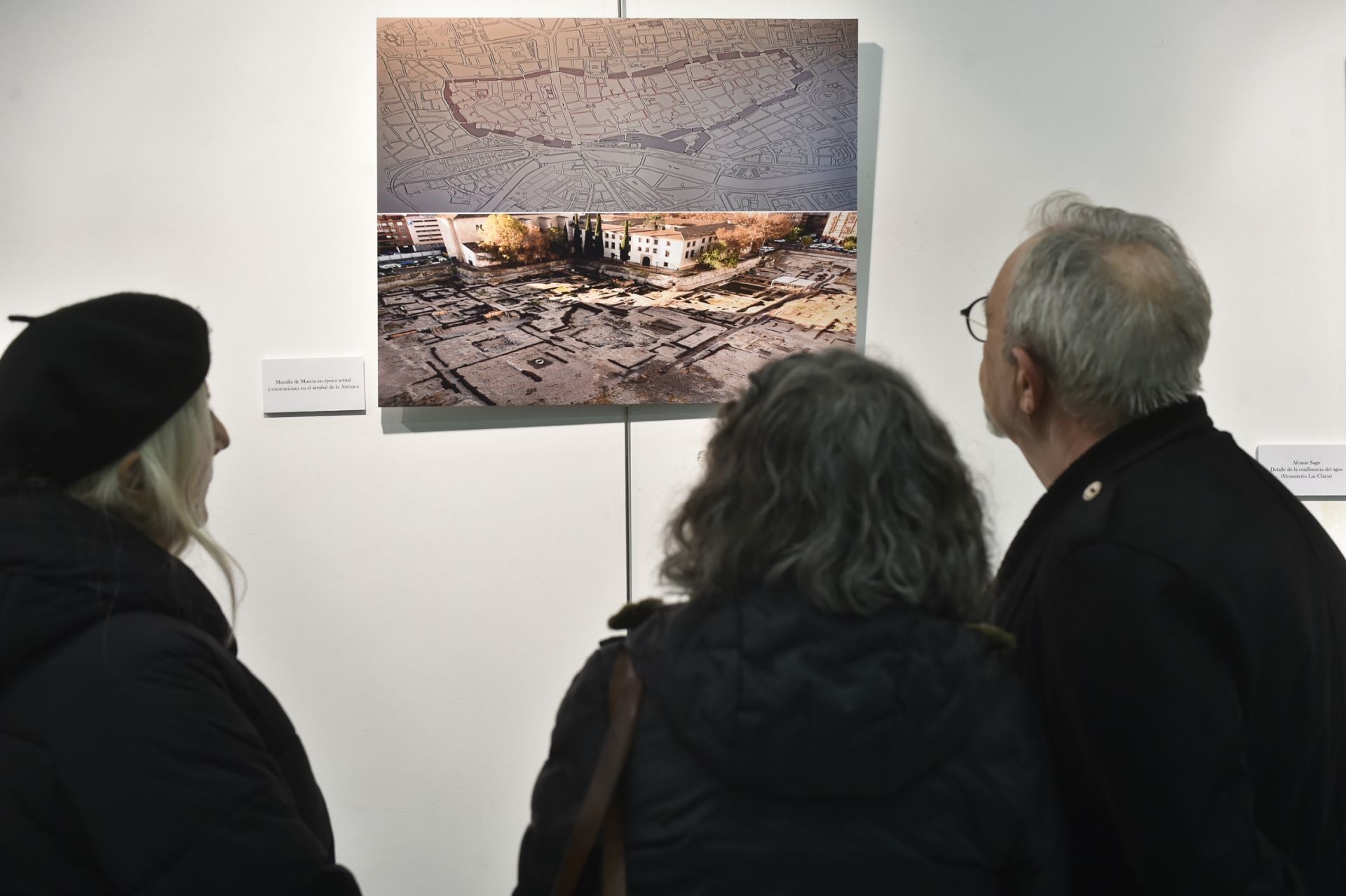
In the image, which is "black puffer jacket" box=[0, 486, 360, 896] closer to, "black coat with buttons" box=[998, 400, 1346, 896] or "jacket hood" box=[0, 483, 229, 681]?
"jacket hood" box=[0, 483, 229, 681]

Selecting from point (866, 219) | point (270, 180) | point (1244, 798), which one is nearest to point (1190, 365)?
point (1244, 798)

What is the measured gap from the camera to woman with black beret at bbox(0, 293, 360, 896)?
1.02m

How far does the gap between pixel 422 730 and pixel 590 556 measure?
0.53 m

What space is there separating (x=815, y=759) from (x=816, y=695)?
56 mm

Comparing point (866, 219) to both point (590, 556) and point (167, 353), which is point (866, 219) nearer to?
point (590, 556)

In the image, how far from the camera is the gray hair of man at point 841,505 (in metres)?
0.96

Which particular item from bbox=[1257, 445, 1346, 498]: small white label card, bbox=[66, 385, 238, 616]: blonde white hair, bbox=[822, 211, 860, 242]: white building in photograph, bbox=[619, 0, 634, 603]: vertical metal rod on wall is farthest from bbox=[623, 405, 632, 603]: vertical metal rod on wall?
bbox=[1257, 445, 1346, 498]: small white label card

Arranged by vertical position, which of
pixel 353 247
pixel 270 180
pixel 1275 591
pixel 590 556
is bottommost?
pixel 590 556

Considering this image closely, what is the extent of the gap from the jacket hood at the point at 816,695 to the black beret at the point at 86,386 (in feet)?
2.15

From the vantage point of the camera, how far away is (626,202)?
227 cm

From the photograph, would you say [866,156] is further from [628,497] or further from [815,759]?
[815,759]

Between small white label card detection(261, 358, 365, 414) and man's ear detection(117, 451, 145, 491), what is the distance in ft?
3.65

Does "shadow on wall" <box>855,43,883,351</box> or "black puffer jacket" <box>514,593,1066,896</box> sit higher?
"shadow on wall" <box>855,43,883,351</box>

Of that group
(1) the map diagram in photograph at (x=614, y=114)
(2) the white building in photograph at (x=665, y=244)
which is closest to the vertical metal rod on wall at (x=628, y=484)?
(2) the white building in photograph at (x=665, y=244)
